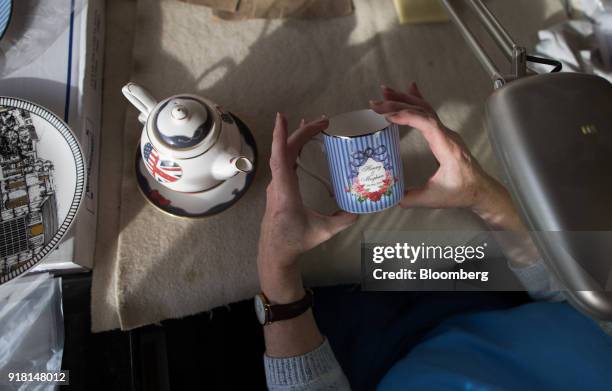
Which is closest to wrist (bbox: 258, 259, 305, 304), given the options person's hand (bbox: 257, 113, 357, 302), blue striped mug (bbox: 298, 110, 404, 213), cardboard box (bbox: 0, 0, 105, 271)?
person's hand (bbox: 257, 113, 357, 302)

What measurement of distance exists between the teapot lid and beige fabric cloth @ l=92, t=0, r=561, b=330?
141mm

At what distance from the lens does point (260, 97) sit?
0.65m

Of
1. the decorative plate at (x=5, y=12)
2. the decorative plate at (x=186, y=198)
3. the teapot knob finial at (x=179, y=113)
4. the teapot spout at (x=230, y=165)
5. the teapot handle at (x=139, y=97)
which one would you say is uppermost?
the decorative plate at (x=5, y=12)

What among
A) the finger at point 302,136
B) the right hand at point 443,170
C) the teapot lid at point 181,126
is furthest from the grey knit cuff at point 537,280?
the teapot lid at point 181,126

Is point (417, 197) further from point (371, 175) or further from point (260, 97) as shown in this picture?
point (260, 97)

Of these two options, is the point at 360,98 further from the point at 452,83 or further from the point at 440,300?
the point at 440,300

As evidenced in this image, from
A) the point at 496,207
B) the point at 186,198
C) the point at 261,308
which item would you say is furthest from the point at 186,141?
the point at 496,207

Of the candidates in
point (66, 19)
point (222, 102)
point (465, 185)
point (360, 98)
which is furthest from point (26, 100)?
point (465, 185)

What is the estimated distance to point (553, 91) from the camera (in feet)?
0.97

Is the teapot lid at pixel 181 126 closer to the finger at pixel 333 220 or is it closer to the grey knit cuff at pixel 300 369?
the finger at pixel 333 220

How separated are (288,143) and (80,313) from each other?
14.5 inches

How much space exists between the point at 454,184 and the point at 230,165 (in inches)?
11.7

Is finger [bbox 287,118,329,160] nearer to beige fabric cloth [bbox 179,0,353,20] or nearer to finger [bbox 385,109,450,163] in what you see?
finger [bbox 385,109,450,163]

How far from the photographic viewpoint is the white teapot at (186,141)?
471 millimetres
